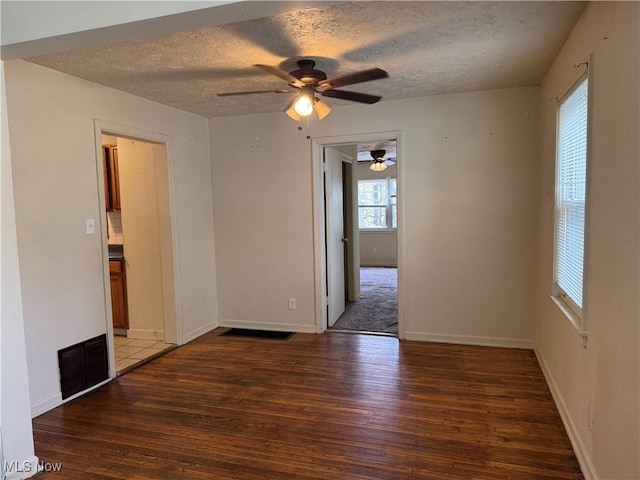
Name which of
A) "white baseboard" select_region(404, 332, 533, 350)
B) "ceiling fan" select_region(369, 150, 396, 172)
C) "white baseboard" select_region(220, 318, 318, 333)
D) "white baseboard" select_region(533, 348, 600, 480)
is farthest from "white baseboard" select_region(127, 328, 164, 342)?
"ceiling fan" select_region(369, 150, 396, 172)

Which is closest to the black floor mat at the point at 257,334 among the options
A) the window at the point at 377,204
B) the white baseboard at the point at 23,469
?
the white baseboard at the point at 23,469

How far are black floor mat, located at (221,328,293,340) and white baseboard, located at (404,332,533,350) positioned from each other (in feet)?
4.30

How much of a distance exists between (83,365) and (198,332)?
4.83 feet

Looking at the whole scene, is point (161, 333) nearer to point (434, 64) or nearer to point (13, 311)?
point (13, 311)

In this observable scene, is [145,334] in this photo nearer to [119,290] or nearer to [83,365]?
[119,290]

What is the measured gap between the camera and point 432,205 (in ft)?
13.7

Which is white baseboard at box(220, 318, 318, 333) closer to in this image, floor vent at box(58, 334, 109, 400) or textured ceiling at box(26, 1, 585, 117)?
floor vent at box(58, 334, 109, 400)

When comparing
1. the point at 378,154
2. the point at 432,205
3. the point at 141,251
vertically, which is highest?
the point at 378,154

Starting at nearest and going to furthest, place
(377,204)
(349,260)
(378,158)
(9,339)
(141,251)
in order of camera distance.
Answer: (9,339) < (141,251) < (349,260) < (378,158) < (377,204)

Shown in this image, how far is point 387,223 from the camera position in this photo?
386 inches

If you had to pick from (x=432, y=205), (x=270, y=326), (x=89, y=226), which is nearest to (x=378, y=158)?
(x=432, y=205)

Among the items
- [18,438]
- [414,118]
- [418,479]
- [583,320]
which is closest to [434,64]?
[414,118]

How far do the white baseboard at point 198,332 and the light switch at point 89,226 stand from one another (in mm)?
1557

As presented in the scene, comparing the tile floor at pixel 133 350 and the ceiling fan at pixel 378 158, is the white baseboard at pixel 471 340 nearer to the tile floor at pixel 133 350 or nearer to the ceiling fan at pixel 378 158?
the tile floor at pixel 133 350
